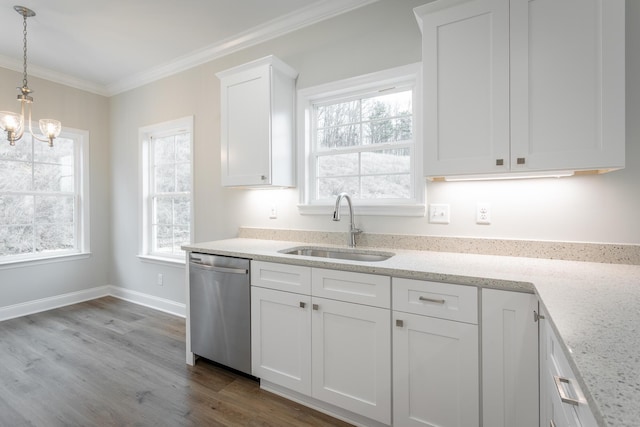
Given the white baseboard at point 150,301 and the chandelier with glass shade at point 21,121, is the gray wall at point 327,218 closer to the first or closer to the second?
the white baseboard at point 150,301

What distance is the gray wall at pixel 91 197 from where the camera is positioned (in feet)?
11.1

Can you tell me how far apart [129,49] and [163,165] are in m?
1.20

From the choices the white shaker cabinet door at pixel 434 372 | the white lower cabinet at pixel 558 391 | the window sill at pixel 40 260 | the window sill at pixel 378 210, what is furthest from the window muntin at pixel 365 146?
the window sill at pixel 40 260

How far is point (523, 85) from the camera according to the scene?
1550mm

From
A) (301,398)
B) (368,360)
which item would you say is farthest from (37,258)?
(368,360)

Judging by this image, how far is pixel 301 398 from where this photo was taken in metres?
1.97

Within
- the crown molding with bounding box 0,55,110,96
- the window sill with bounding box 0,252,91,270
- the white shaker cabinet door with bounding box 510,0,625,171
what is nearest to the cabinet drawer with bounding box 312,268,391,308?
the white shaker cabinet door with bounding box 510,0,625,171

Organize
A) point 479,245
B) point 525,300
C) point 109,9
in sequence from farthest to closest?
point 109,9 → point 479,245 → point 525,300

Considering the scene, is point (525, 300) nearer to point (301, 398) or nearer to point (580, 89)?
point (580, 89)

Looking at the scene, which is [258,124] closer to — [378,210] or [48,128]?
[378,210]

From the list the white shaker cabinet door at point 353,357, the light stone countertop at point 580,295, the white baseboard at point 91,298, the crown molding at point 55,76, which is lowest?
the white baseboard at point 91,298

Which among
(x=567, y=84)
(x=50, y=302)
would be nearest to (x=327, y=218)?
(x=567, y=84)

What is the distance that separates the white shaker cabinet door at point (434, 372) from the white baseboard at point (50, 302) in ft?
13.3

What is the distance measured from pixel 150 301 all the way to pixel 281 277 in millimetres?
2567
